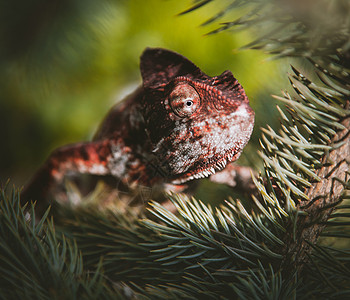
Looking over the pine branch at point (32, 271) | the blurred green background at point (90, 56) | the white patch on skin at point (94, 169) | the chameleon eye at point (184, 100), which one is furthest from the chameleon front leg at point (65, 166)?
the pine branch at point (32, 271)

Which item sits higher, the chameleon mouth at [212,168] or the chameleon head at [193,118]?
the chameleon head at [193,118]

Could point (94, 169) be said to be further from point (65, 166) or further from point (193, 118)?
point (193, 118)

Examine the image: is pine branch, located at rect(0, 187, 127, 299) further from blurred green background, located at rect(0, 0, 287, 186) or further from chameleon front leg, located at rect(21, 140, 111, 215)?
chameleon front leg, located at rect(21, 140, 111, 215)

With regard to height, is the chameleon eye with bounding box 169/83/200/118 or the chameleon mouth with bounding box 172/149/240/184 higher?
the chameleon eye with bounding box 169/83/200/118

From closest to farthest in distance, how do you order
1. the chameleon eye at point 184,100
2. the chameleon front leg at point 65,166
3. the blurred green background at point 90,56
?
the chameleon eye at point 184,100, the blurred green background at point 90,56, the chameleon front leg at point 65,166

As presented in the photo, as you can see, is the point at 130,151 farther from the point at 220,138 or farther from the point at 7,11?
the point at 7,11

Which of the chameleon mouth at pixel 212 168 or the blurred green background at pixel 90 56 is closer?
the chameleon mouth at pixel 212 168

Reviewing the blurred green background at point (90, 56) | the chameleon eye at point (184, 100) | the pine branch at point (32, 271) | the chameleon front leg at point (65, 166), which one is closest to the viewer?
the pine branch at point (32, 271)

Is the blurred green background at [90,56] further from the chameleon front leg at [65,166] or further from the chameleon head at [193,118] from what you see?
the chameleon front leg at [65,166]

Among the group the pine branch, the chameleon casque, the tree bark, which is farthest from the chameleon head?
the pine branch
